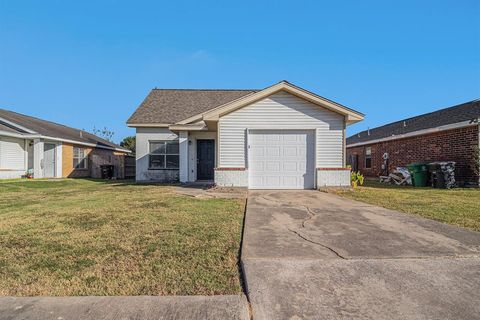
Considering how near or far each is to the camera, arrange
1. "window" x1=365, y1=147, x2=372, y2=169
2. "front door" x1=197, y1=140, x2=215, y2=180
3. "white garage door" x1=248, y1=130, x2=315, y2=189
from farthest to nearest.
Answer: "window" x1=365, y1=147, x2=372, y2=169, "front door" x1=197, y1=140, x2=215, y2=180, "white garage door" x1=248, y1=130, x2=315, y2=189

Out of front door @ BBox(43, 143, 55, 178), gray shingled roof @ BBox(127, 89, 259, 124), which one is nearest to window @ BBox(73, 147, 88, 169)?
front door @ BBox(43, 143, 55, 178)

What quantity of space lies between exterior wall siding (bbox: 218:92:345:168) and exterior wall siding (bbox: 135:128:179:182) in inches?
221

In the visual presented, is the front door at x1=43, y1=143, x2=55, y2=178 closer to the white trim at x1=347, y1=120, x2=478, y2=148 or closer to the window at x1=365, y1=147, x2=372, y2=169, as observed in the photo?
the white trim at x1=347, y1=120, x2=478, y2=148

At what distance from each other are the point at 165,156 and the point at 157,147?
697 mm

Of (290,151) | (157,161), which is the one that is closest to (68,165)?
(157,161)

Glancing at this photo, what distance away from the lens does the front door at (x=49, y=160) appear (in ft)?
58.1

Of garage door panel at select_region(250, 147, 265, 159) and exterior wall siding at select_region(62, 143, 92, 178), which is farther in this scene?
exterior wall siding at select_region(62, 143, 92, 178)

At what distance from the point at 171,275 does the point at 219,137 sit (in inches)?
→ 309

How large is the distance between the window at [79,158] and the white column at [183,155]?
1126 centimetres

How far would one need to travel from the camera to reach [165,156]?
587 inches

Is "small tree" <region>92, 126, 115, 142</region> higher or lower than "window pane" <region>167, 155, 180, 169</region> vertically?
higher

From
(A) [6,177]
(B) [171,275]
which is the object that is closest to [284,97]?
(B) [171,275]

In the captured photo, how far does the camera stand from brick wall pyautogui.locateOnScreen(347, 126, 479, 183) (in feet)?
38.1

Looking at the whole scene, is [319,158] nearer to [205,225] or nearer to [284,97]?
[284,97]
